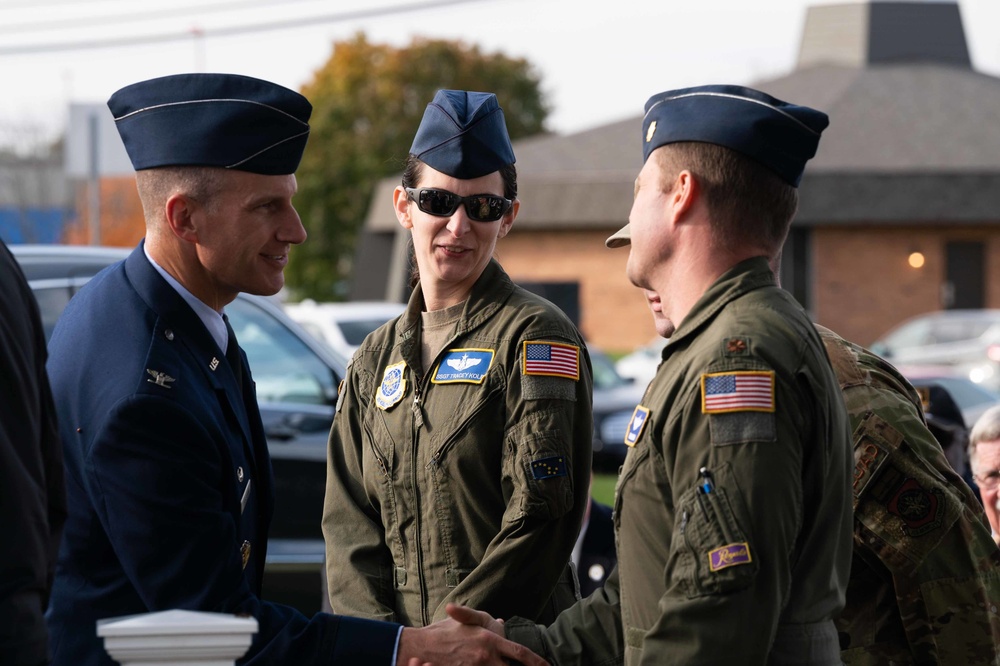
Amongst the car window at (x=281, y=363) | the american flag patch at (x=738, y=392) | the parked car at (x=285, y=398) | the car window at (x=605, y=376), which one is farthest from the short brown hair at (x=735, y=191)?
the car window at (x=605, y=376)

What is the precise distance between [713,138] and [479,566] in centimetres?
139

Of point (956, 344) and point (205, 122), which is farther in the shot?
point (956, 344)

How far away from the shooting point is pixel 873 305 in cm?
3497

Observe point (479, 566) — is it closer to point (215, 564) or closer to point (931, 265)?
point (215, 564)

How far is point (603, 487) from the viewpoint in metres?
14.0

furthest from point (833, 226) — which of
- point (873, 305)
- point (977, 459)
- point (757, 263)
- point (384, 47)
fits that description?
point (757, 263)

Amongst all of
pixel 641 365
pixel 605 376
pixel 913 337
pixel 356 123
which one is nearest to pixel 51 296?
pixel 605 376

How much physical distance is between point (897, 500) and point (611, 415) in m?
12.1

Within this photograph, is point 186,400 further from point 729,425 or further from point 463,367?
point 729,425

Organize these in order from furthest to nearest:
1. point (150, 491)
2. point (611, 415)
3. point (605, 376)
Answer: point (605, 376) → point (611, 415) → point (150, 491)

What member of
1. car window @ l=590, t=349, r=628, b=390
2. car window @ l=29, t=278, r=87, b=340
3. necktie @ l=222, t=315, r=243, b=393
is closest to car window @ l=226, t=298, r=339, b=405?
car window @ l=29, t=278, r=87, b=340

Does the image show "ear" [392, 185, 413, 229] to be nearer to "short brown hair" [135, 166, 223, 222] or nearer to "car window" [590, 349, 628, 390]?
"short brown hair" [135, 166, 223, 222]

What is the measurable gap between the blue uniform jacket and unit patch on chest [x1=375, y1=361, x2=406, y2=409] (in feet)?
2.35

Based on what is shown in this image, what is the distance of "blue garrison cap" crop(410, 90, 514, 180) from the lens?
12.3 ft
